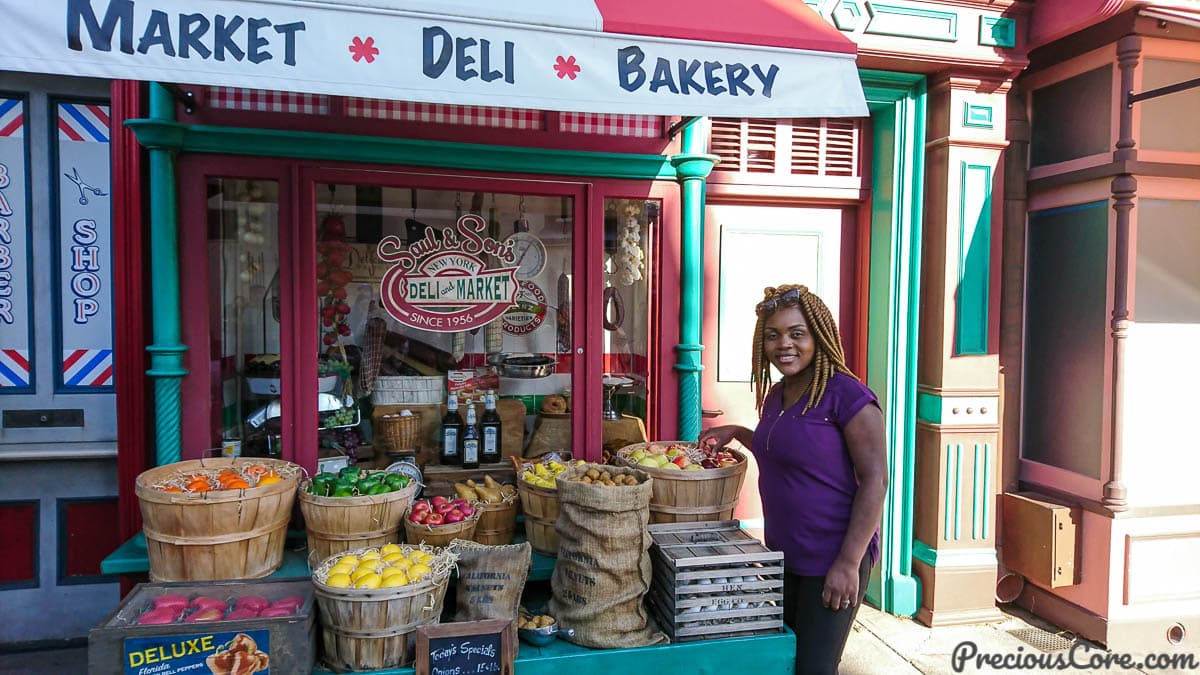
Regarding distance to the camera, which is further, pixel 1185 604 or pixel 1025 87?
pixel 1025 87

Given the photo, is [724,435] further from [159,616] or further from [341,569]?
[159,616]

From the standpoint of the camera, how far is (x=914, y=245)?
16.0 feet

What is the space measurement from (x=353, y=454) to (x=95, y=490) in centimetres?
146

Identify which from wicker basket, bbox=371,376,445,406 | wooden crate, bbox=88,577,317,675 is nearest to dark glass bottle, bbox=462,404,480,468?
wicker basket, bbox=371,376,445,406

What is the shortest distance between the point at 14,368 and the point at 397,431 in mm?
2077

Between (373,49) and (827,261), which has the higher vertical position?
(373,49)

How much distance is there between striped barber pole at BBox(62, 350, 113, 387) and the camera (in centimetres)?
411

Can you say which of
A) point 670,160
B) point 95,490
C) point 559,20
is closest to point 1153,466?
point 670,160

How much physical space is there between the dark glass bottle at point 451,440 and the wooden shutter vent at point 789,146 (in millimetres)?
2288

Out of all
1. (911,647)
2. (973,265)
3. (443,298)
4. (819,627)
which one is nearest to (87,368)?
(443,298)

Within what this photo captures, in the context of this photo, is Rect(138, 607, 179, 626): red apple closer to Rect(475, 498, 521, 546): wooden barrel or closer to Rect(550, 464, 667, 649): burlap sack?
Rect(475, 498, 521, 546): wooden barrel

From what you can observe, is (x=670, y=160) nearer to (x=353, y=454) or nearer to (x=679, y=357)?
(x=679, y=357)

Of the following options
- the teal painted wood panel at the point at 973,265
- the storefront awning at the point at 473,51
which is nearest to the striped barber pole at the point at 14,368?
the storefront awning at the point at 473,51

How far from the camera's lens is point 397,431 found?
13.8 feet
